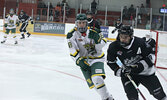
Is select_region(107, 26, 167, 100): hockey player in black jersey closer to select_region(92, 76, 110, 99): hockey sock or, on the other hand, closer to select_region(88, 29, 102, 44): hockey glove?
select_region(92, 76, 110, 99): hockey sock

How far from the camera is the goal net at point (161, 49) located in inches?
280

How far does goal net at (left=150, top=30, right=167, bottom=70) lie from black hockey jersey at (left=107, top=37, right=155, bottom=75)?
4.46m

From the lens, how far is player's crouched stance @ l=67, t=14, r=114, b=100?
130 inches

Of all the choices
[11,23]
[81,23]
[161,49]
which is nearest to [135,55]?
[81,23]

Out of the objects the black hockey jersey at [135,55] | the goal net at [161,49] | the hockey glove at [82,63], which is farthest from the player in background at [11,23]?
the black hockey jersey at [135,55]

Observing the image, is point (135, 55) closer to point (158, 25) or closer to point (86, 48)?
point (86, 48)

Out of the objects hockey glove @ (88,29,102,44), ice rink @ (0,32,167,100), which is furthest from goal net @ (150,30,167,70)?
hockey glove @ (88,29,102,44)

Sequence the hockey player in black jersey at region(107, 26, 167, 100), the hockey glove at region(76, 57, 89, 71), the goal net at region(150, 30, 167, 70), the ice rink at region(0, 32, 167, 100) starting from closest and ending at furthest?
the hockey player in black jersey at region(107, 26, 167, 100) → the hockey glove at region(76, 57, 89, 71) → the ice rink at region(0, 32, 167, 100) → the goal net at region(150, 30, 167, 70)

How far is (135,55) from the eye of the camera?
2.74m

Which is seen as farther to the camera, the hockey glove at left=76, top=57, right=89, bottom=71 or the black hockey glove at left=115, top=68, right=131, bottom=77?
the hockey glove at left=76, top=57, right=89, bottom=71

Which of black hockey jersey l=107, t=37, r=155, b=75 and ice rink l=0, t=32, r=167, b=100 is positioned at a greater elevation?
black hockey jersey l=107, t=37, r=155, b=75

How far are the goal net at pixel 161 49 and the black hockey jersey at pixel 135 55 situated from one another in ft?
14.6

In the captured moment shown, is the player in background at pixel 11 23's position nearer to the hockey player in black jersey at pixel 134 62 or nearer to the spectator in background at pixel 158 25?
the spectator in background at pixel 158 25

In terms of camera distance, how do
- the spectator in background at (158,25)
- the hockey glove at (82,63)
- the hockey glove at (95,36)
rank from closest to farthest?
the hockey glove at (82,63) < the hockey glove at (95,36) < the spectator in background at (158,25)
